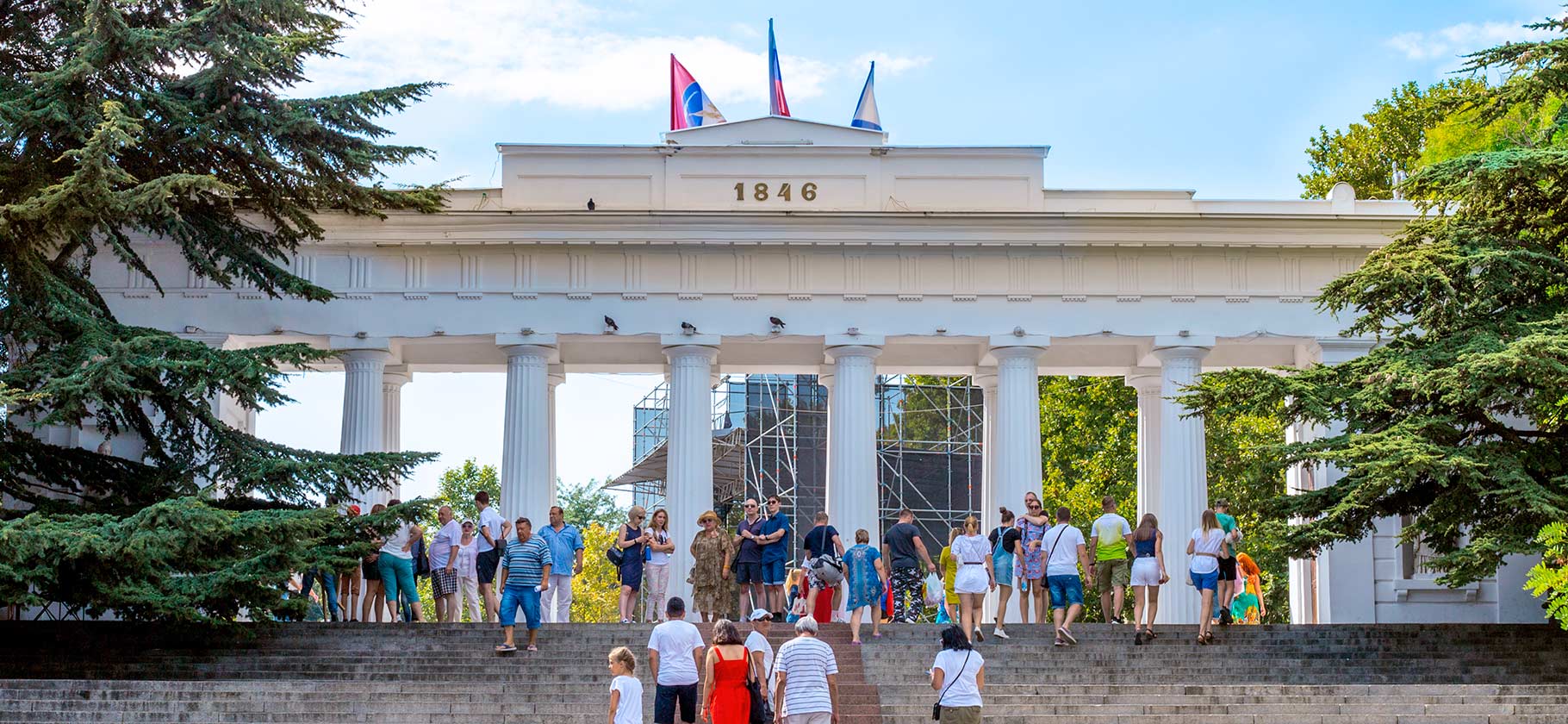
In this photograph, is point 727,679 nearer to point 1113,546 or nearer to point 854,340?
point 1113,546

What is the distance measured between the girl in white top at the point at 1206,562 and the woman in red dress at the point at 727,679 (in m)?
8.47

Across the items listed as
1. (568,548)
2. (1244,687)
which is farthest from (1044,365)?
(1244,687)

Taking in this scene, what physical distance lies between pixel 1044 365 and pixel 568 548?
12501 millimetres

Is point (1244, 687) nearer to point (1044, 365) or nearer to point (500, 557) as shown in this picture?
point (500, 557)

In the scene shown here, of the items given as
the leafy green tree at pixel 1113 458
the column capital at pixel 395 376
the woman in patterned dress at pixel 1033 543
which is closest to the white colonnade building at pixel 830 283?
the column capital at pixel 395 376

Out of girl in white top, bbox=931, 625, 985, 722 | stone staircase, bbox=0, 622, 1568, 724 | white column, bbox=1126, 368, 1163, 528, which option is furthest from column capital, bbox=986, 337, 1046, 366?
girl in white top, bbox=931, 625, 985, 722

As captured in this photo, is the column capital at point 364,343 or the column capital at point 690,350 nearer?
the column capital at point 364,343

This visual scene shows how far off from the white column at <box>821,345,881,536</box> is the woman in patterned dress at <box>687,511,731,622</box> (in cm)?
779

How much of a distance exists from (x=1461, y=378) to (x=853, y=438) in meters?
11.4

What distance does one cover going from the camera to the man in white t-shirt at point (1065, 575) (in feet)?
75.0

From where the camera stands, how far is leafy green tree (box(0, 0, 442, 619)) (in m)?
21.6

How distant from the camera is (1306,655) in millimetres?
23406

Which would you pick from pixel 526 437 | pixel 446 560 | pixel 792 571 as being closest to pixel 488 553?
pixel 446 560

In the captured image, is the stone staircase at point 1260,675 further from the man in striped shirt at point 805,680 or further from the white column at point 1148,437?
the white column at point 1148,437
